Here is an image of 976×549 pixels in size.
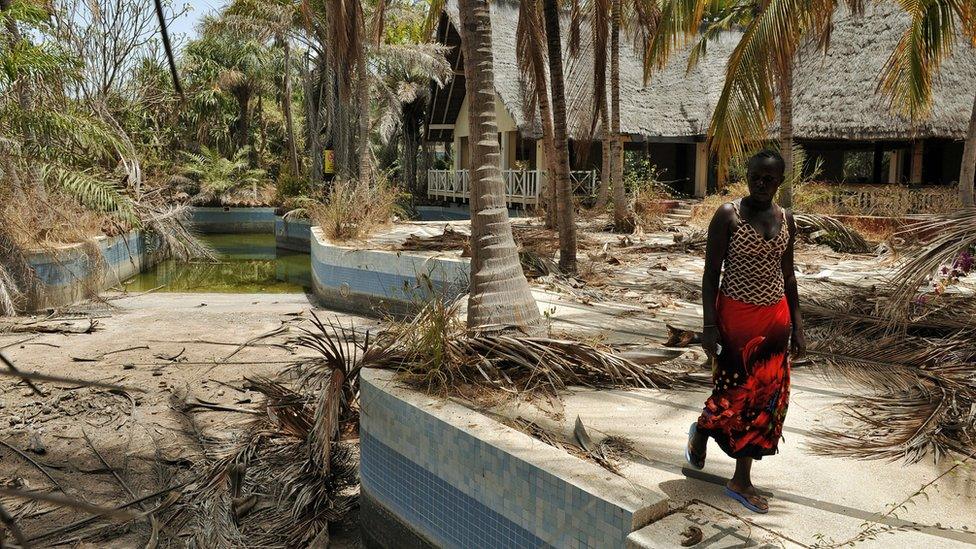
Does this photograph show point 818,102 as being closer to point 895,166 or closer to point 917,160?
point 917,160

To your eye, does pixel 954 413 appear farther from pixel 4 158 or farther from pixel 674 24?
pixel 4 158

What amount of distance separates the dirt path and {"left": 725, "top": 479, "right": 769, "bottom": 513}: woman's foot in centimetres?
290

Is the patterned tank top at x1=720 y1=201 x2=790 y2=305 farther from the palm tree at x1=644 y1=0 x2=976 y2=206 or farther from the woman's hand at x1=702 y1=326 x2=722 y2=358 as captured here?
the palm tree at x1=644 y1=0 x2=976 y2=206

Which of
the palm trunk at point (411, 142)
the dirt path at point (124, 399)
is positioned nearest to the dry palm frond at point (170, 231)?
the dirt path at point (124, 399)

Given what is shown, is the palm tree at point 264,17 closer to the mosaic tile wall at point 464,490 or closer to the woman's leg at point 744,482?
the mosaic tile wall at point 464,490

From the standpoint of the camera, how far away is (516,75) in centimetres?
2348

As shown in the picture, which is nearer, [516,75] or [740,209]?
[740,209]

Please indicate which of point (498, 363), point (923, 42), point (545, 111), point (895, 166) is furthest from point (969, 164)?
point (498, 363)

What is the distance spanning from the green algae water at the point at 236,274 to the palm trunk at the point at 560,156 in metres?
6.86

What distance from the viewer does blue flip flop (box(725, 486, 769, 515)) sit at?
10.9 feet

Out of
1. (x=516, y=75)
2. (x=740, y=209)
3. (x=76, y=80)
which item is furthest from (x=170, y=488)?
(x=516, y=75)

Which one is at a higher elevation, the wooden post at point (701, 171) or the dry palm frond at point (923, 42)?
the dry palm frond at point (923, 42)

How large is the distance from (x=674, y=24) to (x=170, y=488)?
8920 millimetres

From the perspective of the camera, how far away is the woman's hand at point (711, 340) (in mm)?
3561
